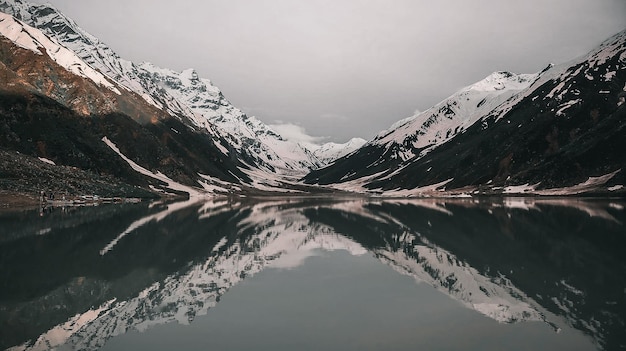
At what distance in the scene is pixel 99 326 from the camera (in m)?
18.2

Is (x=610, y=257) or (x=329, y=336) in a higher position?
(x=329, y=336)

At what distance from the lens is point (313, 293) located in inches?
954

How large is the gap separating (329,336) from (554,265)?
20.4 meters

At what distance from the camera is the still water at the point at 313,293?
16656 millimetres

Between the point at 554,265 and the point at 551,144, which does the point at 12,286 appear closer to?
the point at 554,265

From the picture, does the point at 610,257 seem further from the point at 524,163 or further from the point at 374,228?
the point at 524,163

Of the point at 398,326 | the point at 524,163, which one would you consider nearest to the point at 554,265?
the point at 398,326

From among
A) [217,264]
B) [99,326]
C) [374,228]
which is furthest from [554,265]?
[374,228]

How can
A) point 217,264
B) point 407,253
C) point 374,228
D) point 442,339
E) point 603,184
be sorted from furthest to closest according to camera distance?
point 603,184, point 374,228, point 407,253, point 217,264, point 442,339

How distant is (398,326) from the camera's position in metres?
18.0

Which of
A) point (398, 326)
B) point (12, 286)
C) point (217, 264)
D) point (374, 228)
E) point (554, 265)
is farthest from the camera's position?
point (374, 228)

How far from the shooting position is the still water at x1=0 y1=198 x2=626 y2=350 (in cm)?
1666

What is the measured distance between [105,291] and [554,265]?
2769 centimetres

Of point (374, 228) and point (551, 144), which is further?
point (551, 144)
